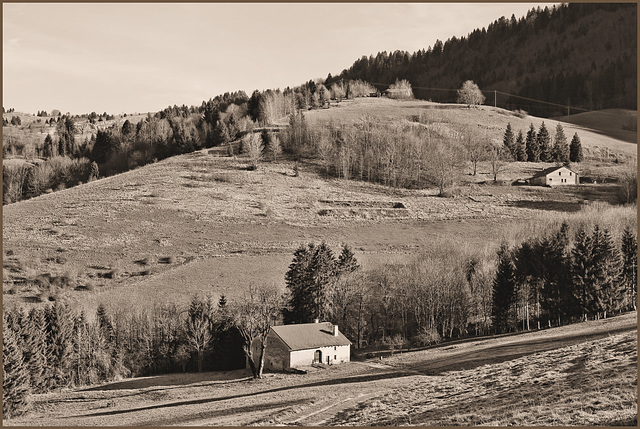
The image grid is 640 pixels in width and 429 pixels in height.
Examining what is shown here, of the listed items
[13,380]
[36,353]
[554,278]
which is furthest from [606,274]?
[36,353]

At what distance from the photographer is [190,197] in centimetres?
11400

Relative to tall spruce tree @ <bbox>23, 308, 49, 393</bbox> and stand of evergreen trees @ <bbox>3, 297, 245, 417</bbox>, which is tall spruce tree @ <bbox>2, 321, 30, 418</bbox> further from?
stand of evergreen trees @ <bbox>3, 297, 245, 417</bbox>

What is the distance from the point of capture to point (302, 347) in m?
57.9

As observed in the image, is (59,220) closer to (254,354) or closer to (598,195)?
(254,354)

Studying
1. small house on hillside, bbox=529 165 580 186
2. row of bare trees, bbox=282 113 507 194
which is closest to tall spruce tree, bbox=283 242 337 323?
row of bare trees, bbox=282 113 507 194

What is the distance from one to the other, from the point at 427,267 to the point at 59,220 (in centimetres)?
6656

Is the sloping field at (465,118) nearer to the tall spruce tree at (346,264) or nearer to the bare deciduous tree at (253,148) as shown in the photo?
the bare deciduous tree at (253,148)

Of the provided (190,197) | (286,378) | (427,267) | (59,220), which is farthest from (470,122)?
(286,378)

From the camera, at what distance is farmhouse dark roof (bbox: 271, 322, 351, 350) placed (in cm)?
5841

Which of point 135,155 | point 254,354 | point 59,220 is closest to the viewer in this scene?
point 254,354

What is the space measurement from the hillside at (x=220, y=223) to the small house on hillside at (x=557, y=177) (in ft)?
13.3

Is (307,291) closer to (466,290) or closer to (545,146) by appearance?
(466,290)

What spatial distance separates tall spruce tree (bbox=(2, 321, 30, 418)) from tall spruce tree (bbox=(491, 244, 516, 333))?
5014cm

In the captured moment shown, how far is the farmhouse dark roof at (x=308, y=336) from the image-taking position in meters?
58.4
